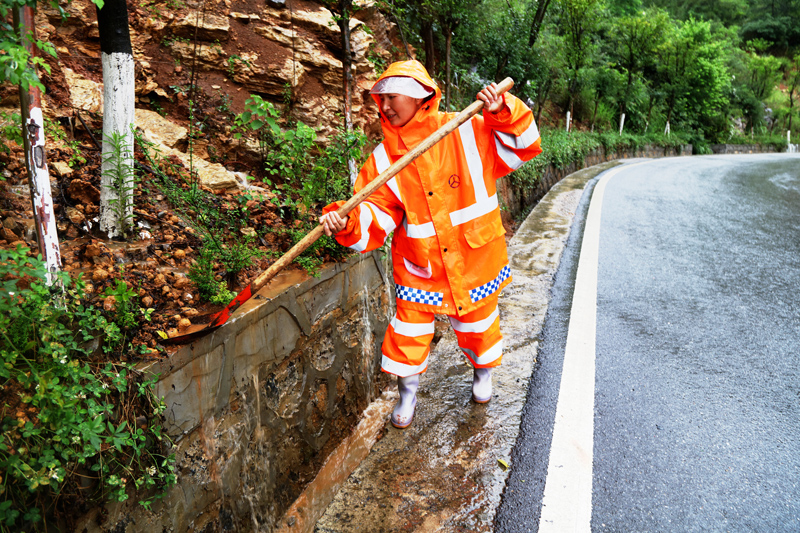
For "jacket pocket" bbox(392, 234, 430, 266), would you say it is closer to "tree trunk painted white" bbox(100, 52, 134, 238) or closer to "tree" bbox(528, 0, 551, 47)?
"tree trunk painted white" bbox(100, 52, 134, 238)

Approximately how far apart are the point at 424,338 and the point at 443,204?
0.71 m

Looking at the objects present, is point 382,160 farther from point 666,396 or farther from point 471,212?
point 666,396

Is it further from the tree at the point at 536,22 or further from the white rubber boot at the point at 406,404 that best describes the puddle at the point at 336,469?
the tree at the point at 536,22

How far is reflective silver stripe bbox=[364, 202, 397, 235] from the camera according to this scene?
96.2 inches

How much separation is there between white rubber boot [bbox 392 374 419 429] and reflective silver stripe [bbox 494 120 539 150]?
4.27ft

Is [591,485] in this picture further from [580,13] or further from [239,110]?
[580,13]

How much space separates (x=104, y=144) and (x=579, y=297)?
348 centimetres

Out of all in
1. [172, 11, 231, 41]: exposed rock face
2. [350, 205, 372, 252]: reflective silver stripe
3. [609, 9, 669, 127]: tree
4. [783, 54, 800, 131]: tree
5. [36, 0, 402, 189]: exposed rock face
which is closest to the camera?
[350, 205, 372, 252]: reflective silver stripe

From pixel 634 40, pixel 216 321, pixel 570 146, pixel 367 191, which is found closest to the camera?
pixel 216 321

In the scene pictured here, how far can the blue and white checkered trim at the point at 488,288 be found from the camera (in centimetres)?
253

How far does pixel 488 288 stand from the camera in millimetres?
2562

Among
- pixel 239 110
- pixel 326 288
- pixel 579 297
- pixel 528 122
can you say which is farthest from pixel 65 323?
pixel 579 297

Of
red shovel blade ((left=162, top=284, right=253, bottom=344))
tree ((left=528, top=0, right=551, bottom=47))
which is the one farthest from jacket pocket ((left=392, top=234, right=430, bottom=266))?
tree ((left=528, top=0, right=551, bottom=47))

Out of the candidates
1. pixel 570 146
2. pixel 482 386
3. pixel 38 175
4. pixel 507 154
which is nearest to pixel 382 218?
pixel 507 154
